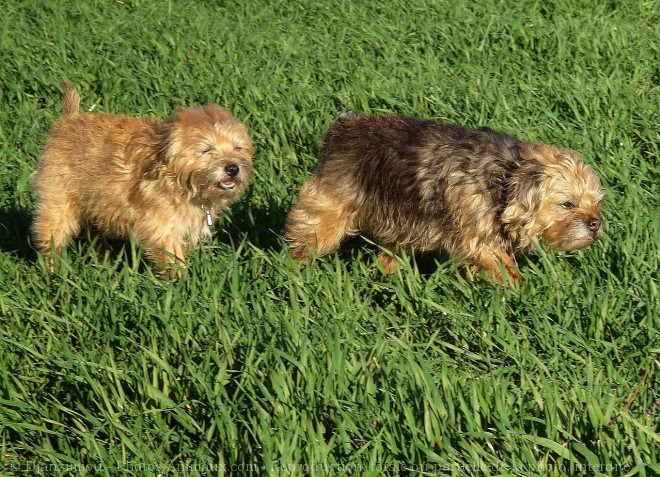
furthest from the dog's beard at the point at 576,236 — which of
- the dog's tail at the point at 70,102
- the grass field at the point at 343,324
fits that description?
the dog's tail at the point at 70,102

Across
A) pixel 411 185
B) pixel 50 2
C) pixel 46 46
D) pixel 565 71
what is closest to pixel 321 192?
pixel 411 185

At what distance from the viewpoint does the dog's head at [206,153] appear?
5.77m

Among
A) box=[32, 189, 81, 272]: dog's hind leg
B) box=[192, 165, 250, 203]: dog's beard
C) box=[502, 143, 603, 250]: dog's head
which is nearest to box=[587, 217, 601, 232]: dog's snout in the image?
box=[502, 143, 603, 250]: dog's head

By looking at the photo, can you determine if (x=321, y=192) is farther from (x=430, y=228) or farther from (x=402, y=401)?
(x=402, y=401)

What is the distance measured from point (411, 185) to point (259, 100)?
8.63 ft

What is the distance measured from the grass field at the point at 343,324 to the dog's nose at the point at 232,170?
1.35 ft

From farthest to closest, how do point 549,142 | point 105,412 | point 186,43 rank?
point 186,43 → point 549,142 → point 105,412

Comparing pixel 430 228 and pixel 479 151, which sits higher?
pixel 479 151

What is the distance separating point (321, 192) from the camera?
581 centimetres

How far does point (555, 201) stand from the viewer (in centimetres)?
519

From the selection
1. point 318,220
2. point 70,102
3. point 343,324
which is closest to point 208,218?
A: point 318,220

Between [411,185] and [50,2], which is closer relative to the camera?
[411,185]

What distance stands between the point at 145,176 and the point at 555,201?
2.30 m

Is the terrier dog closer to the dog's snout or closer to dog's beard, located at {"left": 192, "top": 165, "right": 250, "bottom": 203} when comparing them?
the dog's snout
